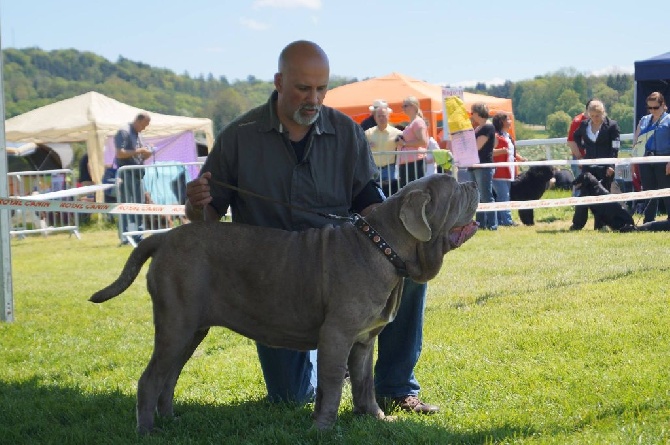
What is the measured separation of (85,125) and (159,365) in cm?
1976

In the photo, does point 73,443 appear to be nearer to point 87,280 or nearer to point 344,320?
point 344,320

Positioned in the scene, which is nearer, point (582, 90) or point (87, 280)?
point (87, 280)

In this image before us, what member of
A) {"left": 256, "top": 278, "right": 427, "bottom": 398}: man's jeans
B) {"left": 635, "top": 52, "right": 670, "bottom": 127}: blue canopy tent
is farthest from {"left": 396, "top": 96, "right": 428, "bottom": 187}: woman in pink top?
{"left": 256, "top": 278, "right": 427, "bottom": 398}: man's jeans

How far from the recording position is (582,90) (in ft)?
94.3

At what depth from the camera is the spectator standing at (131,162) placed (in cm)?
1560

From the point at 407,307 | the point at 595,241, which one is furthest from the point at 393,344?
the point at 595,241

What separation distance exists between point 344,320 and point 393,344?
101cm

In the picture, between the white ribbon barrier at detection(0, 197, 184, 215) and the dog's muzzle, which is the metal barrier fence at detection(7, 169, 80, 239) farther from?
the dog's muzzle

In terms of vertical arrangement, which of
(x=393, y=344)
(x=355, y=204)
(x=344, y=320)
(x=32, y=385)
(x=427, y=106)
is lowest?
(x=32, y=385)

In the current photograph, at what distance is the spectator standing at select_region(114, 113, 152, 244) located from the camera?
614 inches

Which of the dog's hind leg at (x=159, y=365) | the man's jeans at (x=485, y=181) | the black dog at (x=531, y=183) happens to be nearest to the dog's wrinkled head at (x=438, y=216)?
the dog's hind leg at (x=159, y=365)

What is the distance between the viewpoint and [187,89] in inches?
4053

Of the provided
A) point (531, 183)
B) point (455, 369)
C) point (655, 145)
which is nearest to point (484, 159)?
point (531, 183)

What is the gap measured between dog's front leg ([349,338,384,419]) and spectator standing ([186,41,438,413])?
0.31 m
